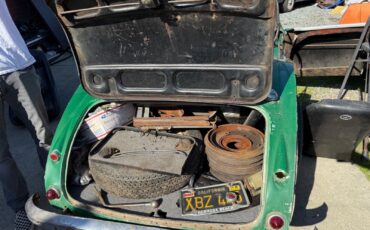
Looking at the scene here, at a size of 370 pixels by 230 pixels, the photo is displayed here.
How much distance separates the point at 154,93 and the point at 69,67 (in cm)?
501

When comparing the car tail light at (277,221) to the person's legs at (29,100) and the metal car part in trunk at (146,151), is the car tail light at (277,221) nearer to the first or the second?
the metal car part in trunk at (146,151)

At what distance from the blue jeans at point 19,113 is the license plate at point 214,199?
1.49 metres

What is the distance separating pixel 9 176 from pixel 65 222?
991 millimetres

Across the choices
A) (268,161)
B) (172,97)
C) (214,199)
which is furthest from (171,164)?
(268,161)

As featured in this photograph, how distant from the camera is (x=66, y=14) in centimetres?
209

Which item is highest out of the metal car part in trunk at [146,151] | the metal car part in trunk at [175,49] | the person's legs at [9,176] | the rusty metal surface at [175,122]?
the metal car part in trunk at [175,49]

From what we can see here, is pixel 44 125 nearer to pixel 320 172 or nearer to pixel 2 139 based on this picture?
pixel 2 139

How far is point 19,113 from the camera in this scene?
3.00m

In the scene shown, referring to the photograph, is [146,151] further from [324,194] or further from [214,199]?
[324,194]

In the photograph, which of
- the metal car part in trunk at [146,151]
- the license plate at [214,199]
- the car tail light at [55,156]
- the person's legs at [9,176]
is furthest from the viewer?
the person's legs at [9,176]

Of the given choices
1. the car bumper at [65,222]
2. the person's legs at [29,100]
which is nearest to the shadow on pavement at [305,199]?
the car bumper at [65,222]

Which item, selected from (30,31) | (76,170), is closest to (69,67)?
(30,31)

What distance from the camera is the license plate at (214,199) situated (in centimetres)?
219

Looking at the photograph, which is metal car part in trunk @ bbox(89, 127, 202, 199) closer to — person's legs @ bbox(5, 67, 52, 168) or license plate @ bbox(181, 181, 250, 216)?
license plate @ bbox(181, 181, 250, 216)
